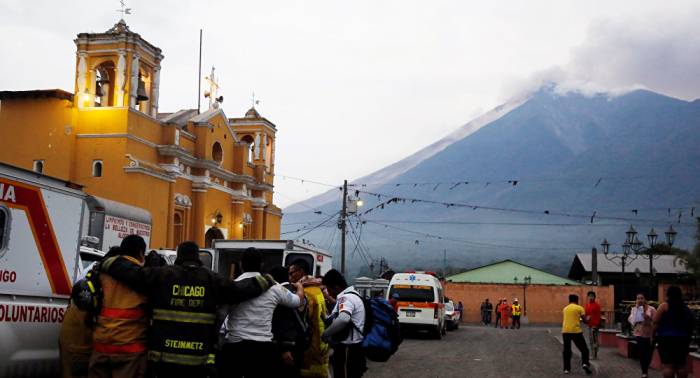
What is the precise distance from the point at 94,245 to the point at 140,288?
617 cm

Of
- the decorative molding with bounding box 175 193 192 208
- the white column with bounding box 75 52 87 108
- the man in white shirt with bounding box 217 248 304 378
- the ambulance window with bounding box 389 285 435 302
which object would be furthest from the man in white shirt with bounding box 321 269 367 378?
the decorative molding with bounding box 175 193 192 208

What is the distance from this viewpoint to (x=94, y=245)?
38.7 ft

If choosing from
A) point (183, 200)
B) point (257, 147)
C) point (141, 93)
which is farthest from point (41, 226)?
point (257, 147)

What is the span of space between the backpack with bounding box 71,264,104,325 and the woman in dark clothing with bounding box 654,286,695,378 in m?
8.37

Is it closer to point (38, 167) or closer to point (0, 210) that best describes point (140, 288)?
point (0, 210)

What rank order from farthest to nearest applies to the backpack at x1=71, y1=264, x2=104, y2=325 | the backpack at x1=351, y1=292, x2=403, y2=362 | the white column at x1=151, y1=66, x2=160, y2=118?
1. the white column at x1=151, y1=66, x2=160, y2=118
2. the backpack at x1=351, y1=292, x2=403, y2=362
3. the backpack at x1=71, y1=264, x2=104, y2=325

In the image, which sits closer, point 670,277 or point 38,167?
point 38,167

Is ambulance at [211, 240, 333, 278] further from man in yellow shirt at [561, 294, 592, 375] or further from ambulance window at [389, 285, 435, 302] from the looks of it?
ambulance window at [389, 285, 435, 302]

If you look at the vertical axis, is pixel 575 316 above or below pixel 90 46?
below

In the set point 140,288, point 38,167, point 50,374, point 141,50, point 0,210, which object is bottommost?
point 50,374

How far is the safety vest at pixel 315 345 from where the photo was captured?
302 inches

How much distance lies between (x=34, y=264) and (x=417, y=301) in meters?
20.6

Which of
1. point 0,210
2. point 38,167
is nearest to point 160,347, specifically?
point 0,210

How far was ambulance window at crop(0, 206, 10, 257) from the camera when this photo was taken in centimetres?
712
